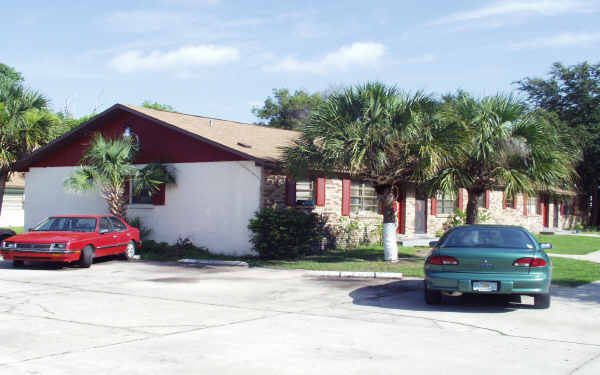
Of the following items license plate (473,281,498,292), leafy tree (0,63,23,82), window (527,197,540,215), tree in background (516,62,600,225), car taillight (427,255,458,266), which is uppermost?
leafy tree (0,63,23,82)

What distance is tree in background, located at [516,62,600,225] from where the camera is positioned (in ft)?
130

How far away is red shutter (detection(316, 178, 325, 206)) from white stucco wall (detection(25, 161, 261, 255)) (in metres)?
2.42

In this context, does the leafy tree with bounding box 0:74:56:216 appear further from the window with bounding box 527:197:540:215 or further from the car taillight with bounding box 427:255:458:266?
the window with bounding box 527:197:540:215

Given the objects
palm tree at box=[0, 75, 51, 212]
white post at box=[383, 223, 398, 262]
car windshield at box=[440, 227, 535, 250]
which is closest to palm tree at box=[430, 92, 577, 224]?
white post at box=[383, 223, 398, 262]

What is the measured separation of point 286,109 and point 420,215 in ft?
129

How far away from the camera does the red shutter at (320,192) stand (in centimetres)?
2059

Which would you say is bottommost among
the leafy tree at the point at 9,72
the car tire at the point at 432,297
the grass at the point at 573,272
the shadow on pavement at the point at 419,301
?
the shadow on pavement at the point at 419,301

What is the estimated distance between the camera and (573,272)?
52.1ft

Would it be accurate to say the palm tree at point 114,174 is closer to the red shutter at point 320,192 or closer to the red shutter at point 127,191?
the red shutter at point 127,191

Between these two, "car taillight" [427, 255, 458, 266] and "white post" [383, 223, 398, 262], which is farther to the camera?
"white post" [383, 223, 398, 262]

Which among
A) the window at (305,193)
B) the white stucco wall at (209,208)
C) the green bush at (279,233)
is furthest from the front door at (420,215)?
the white stucco wall at (209,208)

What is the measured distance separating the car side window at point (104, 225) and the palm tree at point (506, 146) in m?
9.38

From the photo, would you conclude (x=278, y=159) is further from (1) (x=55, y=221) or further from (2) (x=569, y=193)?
(2) (x=569, y=193)

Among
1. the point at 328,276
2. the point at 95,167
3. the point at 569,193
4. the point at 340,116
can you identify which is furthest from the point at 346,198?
the point at 569,193
